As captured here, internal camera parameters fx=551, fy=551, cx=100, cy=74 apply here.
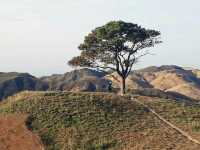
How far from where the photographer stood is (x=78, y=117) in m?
58.1

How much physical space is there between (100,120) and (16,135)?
9.03 m

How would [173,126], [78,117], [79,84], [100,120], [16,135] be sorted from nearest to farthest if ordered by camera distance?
[16,135] → [173,126] → [100,120] → [78,117] → [79,84]

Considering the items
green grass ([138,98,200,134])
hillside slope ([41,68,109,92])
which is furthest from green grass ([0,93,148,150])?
hillside slope ([41,68,109,92])

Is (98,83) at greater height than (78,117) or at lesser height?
greater

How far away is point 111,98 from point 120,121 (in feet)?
25.5

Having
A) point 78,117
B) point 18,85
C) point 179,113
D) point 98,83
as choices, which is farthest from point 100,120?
point 18,85

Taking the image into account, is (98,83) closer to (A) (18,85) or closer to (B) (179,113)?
(A) (18,85)

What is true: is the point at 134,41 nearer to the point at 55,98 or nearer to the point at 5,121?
the point at 55,98

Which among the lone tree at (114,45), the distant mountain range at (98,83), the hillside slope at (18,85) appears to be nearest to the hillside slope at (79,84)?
the distant mountain range at (98,83)

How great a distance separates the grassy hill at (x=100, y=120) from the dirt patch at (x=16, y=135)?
917mm

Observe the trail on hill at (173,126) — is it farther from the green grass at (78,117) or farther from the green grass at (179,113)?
the green grass at (78,117)

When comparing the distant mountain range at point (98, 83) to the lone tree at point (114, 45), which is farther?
the distant mountain range at point (98, 83)

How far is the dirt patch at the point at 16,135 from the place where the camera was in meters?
51.1

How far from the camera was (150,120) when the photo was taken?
190 ft
